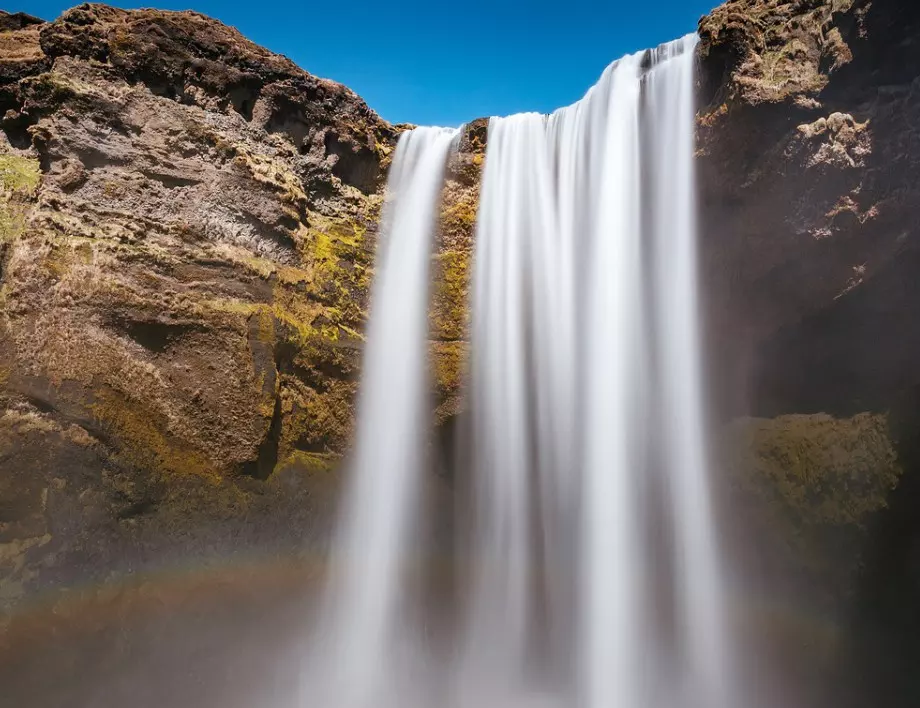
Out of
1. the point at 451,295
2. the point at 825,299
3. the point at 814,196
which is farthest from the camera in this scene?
the point at 451,295

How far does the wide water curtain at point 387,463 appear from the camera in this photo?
6.15 meters

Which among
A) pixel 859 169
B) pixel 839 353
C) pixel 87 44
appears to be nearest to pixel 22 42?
pixel 87 44

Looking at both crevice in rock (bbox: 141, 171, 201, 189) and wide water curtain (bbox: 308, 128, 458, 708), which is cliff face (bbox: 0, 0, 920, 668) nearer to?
crevice in rock (bbox: 141, 171, 201, 189)

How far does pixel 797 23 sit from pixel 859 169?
161 cm

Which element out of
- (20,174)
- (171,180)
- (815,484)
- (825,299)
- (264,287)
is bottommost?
(815,484)

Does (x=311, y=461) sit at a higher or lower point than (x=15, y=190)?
lower

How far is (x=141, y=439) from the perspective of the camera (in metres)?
5.39

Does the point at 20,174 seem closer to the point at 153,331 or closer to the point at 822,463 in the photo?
the point at 153,331

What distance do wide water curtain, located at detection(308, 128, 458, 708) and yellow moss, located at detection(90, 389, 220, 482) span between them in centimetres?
191

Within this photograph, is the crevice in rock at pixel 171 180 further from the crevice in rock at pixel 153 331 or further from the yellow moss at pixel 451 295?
the yellow moss at pixel 451 295

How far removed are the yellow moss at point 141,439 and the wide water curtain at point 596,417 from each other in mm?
3476

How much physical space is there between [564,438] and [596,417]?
65 cm

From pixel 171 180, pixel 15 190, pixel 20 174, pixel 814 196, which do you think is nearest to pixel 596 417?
pixel 814 196

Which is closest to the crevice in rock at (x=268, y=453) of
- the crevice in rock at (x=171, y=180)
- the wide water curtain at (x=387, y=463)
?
the wide water curtain at (x=387, y=463)
